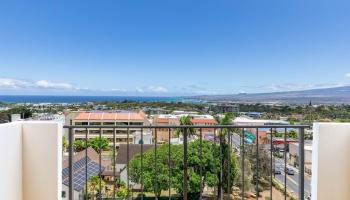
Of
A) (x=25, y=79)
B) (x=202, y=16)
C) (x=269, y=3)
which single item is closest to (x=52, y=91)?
(x=25, y=79)

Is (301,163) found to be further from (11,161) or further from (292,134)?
(11,161)

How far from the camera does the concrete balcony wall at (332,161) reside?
244 cm

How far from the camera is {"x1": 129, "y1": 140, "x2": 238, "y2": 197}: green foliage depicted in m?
5.08

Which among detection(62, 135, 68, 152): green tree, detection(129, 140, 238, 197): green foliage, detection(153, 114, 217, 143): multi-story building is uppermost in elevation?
detection(62, 135, 68, 152): green tree

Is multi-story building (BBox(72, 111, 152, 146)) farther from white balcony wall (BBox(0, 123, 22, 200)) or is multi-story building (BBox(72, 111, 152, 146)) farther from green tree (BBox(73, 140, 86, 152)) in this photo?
white balcony wall (BBox(0, 123, 22, 200))

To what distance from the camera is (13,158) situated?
7.20ft

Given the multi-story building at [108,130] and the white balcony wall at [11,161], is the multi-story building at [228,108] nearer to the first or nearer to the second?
the multi-story building at [108,130]

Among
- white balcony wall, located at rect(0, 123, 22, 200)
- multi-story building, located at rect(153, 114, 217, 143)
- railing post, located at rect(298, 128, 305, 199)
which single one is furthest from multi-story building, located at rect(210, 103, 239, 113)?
white balcony wall, located at rect(0, 123, 22, 200)

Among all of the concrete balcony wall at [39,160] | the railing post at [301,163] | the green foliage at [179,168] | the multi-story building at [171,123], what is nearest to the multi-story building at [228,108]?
the multi-story building at [171,123]

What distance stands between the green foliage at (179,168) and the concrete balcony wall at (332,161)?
4.25ft

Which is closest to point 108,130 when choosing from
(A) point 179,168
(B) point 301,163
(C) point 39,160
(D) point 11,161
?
(C) point 39,160

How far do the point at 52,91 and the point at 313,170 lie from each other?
114ft

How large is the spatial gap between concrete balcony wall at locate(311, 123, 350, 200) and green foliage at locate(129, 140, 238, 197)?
1294mm

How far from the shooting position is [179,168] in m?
6.84
